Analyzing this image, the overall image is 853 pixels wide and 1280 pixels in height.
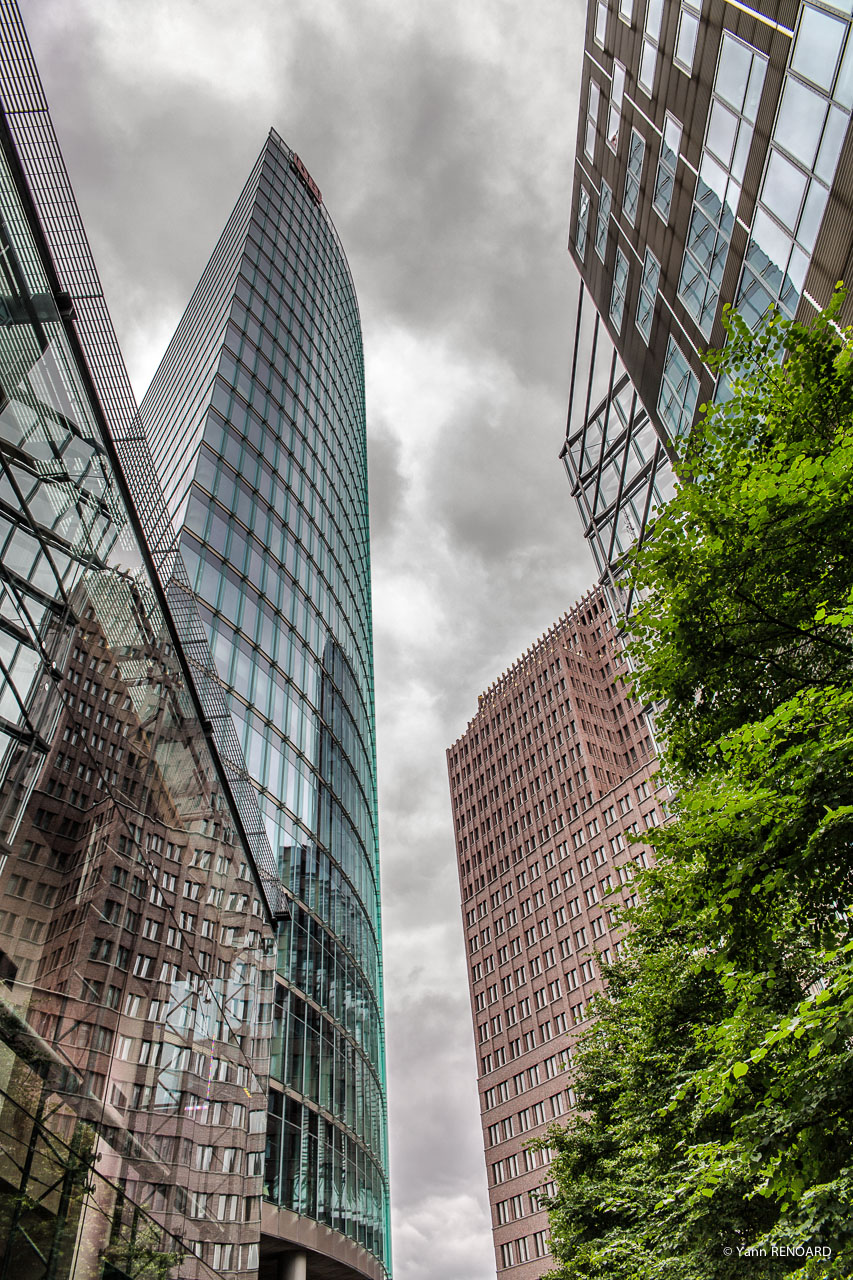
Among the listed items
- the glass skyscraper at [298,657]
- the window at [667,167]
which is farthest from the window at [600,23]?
the glass skyscraper at [298,657]

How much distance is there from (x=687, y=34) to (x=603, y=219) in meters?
9.63

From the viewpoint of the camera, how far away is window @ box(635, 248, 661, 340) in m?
24.7

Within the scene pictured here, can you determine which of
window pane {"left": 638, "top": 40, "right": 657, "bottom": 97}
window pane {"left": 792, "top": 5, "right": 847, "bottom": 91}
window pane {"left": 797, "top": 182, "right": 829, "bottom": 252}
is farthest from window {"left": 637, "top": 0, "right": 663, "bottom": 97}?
window pane {"left": 797, "top": 182, "right": 829, "bottom": 252}

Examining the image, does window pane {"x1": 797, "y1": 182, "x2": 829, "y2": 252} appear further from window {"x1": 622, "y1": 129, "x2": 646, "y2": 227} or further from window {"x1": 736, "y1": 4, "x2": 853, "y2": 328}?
window {"x1": 622, "y1": 129, "x2": 646, "y2": 227}

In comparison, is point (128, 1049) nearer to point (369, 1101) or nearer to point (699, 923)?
point (699, 923)

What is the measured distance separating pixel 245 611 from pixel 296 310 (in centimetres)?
2797

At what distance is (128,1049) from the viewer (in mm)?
11578

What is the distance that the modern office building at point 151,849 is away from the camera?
8820 millimetres

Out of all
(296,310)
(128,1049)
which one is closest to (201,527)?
(128,1049)

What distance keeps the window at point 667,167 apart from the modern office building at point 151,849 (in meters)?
16.5

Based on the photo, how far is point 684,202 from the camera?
2159cm

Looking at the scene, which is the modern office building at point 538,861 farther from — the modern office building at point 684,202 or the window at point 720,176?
the window at point 720,176

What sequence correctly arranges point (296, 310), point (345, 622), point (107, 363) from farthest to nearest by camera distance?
point (296, 310) → point (345, 622) → point (107, 363)

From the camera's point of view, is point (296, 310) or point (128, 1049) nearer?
point (128, 1049)
